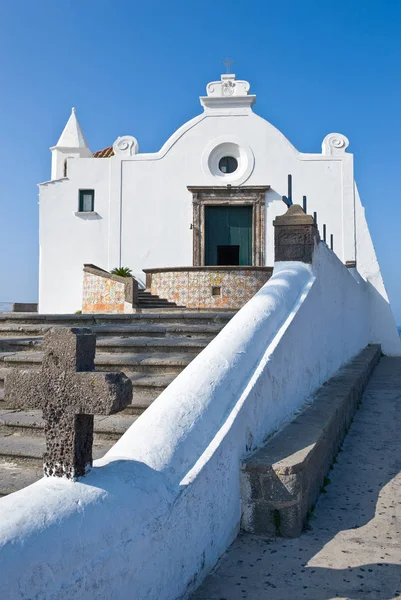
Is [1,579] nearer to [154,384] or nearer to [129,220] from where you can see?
[154,384]

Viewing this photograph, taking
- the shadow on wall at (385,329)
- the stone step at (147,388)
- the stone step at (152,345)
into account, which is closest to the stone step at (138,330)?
the stone step at (152,345)

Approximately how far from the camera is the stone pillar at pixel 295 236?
215 inches

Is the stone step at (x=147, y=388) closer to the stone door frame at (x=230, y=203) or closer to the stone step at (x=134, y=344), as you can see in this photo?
the stone step at (x=134, y=344)

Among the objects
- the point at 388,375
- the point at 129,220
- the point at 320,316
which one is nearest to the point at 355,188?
the point at 129,220

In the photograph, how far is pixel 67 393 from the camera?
6.59 ft

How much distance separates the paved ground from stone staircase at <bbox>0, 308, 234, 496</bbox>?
1192mm

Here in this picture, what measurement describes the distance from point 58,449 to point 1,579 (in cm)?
53

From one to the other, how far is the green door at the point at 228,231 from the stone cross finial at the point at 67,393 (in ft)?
53.6

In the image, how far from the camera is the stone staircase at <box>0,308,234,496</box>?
3.58 meters

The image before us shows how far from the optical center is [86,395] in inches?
77.5

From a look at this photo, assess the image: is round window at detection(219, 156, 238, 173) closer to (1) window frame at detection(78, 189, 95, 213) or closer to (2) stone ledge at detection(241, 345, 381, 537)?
→ (1) window frame at detection(78, 189, 95, 213)

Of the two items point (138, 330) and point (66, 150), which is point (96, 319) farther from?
point (66, 150)

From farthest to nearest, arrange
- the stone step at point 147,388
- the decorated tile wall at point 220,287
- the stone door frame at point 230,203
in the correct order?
the stone door frame at point 230,203, the decorated tile wall at point 220,287, the stone step at point 147,388

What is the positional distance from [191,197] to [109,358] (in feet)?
44.1
